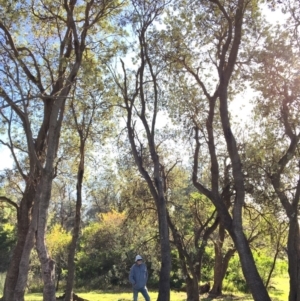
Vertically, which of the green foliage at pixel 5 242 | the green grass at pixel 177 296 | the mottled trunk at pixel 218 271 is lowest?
the green grass at pixel 177 296

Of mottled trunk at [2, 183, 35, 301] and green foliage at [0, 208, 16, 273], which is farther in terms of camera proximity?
green foliage at [0, 208, 16, 273]

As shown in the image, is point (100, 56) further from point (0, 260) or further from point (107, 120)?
point (0, 260)

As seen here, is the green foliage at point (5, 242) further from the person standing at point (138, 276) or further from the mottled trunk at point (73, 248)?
the person standing at point (138, 276)

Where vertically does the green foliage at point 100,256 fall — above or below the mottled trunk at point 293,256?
above

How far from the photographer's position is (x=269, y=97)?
43.0ft

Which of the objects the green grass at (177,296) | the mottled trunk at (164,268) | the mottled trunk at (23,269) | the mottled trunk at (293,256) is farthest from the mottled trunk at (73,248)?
the mottled trunk at (293,256)

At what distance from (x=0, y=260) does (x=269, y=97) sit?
30388 mm

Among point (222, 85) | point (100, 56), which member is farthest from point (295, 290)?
point (100, 56)

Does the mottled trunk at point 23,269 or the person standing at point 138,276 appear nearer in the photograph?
the mottled trunk at point 23,269

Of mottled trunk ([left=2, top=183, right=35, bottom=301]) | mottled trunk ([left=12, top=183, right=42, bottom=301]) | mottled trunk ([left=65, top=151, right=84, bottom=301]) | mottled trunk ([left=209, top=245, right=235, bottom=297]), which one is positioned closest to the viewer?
mottled trunk ([left=12, top=183, right=42, bottom=301])

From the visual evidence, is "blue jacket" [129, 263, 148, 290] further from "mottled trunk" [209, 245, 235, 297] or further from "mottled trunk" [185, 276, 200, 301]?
"mottled trunk" [209, 245, 235, 297]

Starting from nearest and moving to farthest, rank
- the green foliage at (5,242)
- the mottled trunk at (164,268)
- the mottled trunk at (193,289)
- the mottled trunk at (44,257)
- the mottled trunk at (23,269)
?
the mottled trunk at (44,257) → the mottled trunk at (23,269) → the mottled trunk at (164,268) → the mottled trunk at (193,289) → the green foliage at (5,242)

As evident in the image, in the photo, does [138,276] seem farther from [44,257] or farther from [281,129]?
[281,129]

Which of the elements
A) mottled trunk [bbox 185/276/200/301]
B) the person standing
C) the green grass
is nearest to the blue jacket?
the person standing
